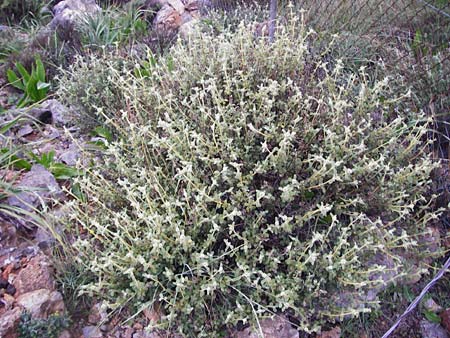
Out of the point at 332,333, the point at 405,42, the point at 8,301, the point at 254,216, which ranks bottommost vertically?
the point at 8,301

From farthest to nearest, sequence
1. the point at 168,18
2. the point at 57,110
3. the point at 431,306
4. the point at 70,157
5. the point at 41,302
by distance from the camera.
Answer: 1. the point at 168,18
2. the point at 57,110
3. the point at 70,157
4. the point at 431,306
5. the point at 41,302

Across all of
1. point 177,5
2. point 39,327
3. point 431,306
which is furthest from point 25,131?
point 431,306

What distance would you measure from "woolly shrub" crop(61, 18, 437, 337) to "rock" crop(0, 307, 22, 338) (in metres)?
0.33

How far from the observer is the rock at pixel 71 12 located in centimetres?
446

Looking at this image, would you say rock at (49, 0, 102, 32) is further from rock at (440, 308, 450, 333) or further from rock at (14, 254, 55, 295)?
rock at (440, 308, 450, 333)

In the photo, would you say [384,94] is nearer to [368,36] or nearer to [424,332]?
[368,36]

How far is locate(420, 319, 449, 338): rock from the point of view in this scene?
2.11 metres

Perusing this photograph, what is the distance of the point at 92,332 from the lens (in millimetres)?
1994

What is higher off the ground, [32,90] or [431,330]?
[431,330]

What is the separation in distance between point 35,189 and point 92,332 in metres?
0.85

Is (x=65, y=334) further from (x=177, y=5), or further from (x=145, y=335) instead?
(x=177, y=5)

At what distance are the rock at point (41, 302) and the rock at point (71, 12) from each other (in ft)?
10.5

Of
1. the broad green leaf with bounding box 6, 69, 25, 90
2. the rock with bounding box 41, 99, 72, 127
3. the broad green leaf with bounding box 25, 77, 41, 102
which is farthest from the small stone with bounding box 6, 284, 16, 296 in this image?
the broad green leaf with bounding box 6, 69, 25, 90

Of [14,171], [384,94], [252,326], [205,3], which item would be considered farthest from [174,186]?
[205,3]
